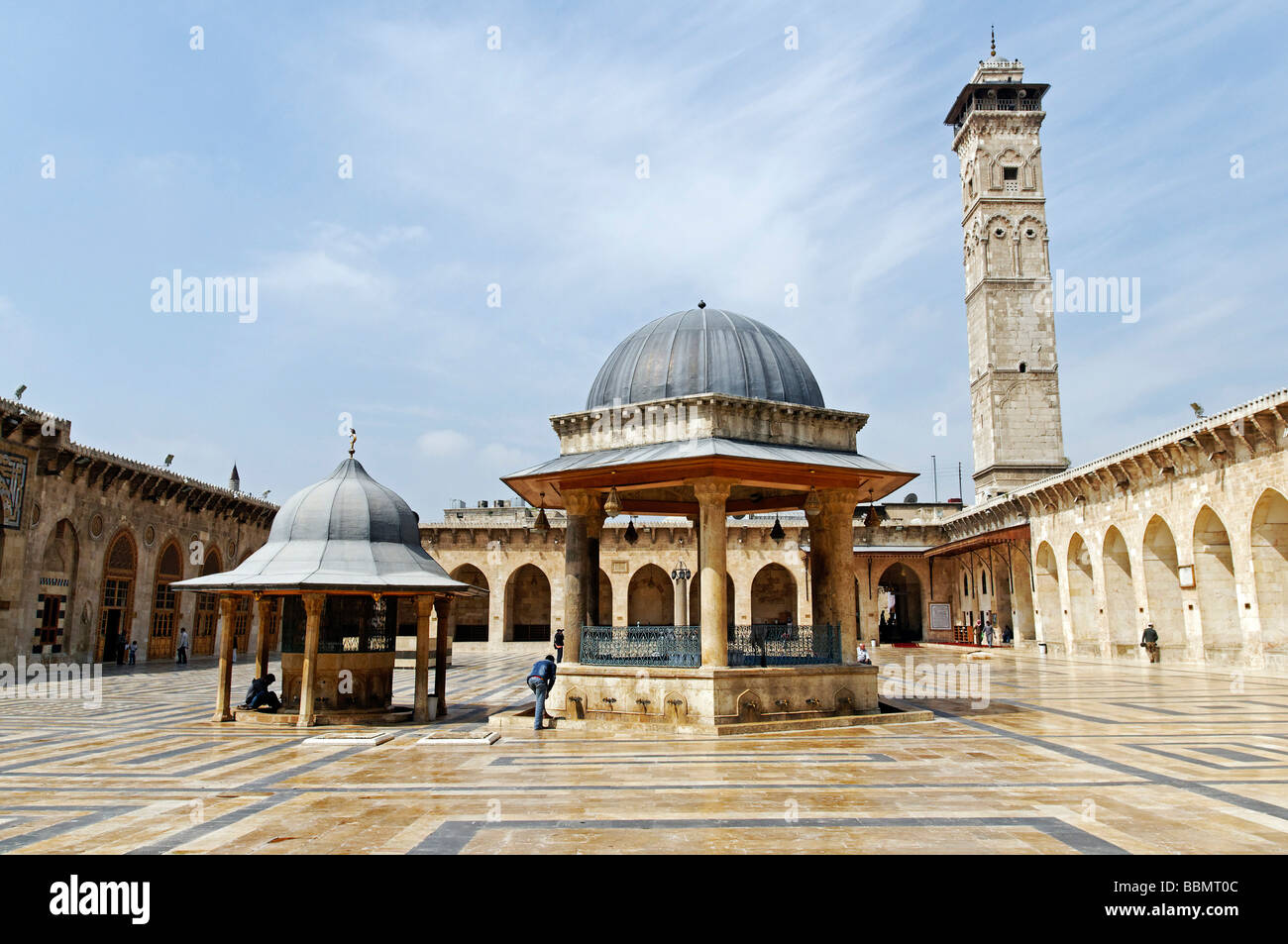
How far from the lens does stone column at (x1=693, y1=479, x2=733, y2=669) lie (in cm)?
1072

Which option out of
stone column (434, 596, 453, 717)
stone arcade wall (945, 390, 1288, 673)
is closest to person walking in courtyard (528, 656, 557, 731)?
stone column (434, 596, 453, 717)

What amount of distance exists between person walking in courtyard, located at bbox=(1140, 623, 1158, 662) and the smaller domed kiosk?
20.1 m

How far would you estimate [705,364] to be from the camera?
12.1 m

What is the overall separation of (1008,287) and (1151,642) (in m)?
20.8

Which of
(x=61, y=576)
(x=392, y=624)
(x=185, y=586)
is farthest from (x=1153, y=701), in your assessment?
(x=61, y=576)

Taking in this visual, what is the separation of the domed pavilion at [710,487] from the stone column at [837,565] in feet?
0.07

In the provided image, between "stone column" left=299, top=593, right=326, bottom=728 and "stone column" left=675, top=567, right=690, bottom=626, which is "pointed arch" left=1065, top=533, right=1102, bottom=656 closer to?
"stone column" left=675, top=567, right=690, bottom=626

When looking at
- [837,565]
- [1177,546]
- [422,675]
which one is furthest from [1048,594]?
[422,675]

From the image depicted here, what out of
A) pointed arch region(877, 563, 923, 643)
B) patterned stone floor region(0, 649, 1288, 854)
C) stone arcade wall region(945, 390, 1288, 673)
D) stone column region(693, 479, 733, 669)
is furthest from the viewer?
pointed arch region(877, 563, 923, 643)

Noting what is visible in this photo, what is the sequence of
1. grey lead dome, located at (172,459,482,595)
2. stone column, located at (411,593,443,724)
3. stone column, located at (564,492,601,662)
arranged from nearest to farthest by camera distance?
1. grey lead dome, located at (172,459,482,595)
2. stone column, located at (564,492,601,662)
3. stone column, located at (411,593,443,724)

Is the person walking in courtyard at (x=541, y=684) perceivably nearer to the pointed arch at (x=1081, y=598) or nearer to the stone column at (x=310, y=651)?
the stone column at (x=310, y=651)
